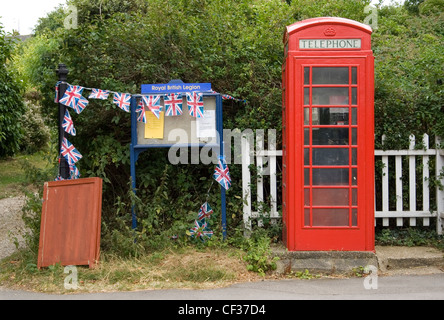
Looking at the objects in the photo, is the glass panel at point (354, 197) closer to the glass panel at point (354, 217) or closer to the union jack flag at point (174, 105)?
the glass panel at point (354, 217)

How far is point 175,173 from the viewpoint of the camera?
7.52 metres

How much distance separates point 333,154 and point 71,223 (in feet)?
10.6

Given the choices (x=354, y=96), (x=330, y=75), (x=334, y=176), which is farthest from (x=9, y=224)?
(x=354, y=96)

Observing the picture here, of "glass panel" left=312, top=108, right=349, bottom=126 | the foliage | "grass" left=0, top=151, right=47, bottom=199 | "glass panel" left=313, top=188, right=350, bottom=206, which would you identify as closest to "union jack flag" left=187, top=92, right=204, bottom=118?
"glass panel" left=312, top=108, right=349, bottom=126

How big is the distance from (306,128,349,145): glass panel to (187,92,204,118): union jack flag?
5.04 feet

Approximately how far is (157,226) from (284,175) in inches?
69.6

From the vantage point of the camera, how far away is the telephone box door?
19.6 ft

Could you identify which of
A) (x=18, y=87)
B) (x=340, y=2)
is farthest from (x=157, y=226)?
(x=18, y=87)

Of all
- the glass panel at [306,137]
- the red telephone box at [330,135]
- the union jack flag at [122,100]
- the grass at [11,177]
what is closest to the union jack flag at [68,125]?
the union jack flag at [122,100]

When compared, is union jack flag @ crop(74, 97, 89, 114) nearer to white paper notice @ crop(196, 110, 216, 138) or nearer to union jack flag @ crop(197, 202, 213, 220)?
white paper notice @ crop(196, 110, 216, 138)

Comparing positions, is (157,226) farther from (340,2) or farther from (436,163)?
(340,2)

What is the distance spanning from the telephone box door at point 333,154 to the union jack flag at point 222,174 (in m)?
1.17

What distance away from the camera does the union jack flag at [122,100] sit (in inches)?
261

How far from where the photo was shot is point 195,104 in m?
6.63
